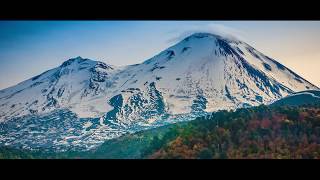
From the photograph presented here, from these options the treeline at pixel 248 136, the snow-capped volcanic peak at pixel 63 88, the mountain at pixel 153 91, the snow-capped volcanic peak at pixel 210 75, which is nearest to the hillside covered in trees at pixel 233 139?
the treeline at pixel 248 136

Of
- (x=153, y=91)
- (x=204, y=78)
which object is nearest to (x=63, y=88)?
(x=153, y=91)

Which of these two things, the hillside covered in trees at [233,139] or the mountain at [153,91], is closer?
the hillside covered in trees at [233,139]

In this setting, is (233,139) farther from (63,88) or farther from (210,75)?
(63,88)

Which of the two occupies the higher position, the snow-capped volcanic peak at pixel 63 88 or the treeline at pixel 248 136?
the snow-capped volcanic peak at pixel 63 88

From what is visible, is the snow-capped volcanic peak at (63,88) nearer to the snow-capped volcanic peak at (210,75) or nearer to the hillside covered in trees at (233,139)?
the snow-capped volcanic peak at (210,75)

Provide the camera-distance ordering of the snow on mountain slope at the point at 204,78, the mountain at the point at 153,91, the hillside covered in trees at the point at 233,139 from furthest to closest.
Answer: the snow on mountain slope at the point at 204,78
the mountain at the point at 153,91
the hillside covered in trees at the point at 233,139
